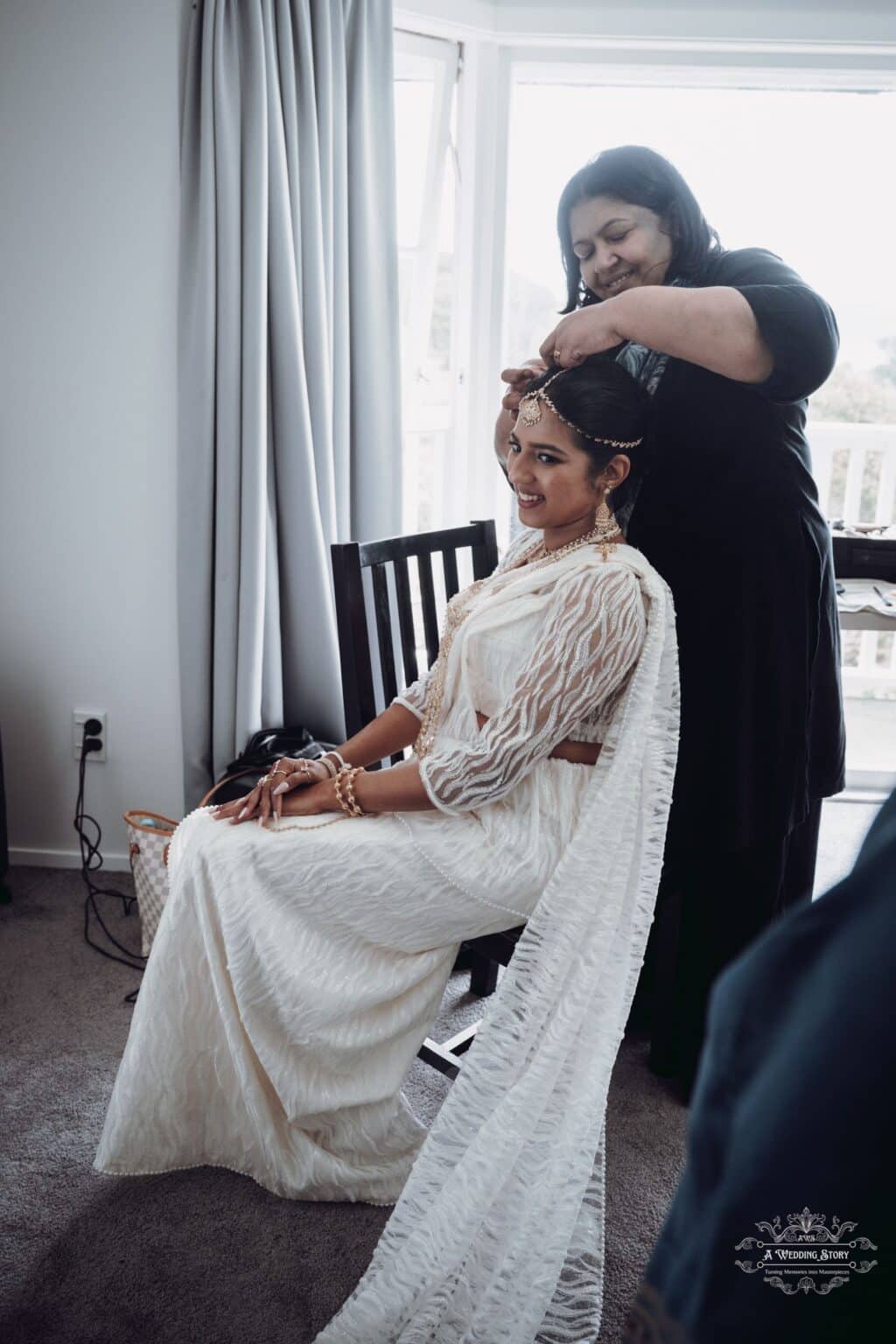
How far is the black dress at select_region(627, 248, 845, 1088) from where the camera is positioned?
1532 millimetres

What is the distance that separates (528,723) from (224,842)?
470mm

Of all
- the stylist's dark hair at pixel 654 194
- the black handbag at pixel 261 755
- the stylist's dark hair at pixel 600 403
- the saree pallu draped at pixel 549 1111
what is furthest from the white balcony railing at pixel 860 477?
the saree pallu draped at pixel 549 1111

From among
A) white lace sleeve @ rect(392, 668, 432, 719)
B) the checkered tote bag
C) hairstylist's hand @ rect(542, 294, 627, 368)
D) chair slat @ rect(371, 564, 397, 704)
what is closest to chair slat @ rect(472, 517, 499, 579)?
chair slat @ rect(371, 564, 397, 704)

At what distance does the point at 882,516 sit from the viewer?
12.6ft

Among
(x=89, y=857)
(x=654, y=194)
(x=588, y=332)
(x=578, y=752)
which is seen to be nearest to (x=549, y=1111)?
(x=578, y=752)

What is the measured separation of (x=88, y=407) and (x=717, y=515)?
164cm

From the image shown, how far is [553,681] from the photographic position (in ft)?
4.64

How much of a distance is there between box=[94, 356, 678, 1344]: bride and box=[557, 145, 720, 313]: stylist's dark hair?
24 cm

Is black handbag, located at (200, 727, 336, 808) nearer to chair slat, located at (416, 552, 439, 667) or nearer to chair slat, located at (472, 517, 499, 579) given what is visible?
chair slat, located at (416, 552, 439, 667)

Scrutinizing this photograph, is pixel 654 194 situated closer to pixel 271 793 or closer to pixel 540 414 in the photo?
pixel 540 414

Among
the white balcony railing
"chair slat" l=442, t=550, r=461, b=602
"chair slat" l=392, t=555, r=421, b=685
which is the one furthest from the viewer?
the white balcony railing

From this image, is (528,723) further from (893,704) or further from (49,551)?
(893,704)

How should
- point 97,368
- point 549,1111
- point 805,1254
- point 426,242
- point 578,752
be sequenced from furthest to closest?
point 426,242 < point 97,368 < point 578,752 < point 549,1111 < point 805,1254

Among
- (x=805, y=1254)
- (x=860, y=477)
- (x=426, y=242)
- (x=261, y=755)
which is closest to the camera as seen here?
(x=805, y=1254)
